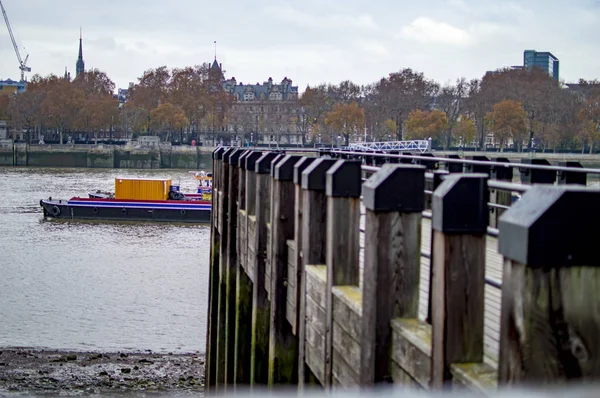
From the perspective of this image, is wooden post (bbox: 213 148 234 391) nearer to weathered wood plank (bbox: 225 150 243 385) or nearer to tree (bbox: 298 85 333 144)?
weathered wood plank (bbox: 225 150 243 385)

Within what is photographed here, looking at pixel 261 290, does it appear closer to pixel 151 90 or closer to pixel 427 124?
pixel 427 124

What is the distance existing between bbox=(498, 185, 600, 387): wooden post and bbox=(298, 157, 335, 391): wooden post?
389cm

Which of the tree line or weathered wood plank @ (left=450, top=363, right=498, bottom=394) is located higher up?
the tree line

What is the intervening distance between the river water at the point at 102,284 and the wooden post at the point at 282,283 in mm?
16216

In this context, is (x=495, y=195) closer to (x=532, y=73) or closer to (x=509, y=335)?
(x=509, y=335)

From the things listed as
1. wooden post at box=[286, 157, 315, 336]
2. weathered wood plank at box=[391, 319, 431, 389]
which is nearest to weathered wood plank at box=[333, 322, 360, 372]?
weathered wood plank at box=[391, 319, 431, 389]

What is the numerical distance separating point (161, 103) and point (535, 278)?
161m

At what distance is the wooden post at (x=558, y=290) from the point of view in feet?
10.7

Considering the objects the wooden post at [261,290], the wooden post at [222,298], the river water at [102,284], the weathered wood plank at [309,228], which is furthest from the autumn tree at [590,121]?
the weathered wood plank at [309,228]

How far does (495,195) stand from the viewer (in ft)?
42.8

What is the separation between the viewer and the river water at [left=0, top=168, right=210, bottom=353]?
2664cm

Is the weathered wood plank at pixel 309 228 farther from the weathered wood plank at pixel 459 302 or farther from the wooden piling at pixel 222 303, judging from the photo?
the wooden piling at pixel 222 303

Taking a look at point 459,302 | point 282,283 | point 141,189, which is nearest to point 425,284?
point 282,283

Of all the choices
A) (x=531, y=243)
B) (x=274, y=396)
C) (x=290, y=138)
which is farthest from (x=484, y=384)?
(x=290, y=138)
